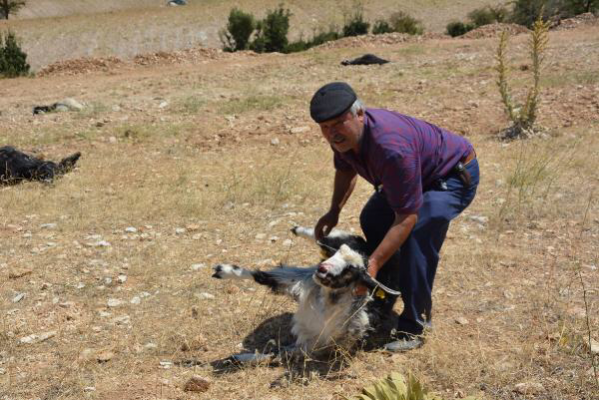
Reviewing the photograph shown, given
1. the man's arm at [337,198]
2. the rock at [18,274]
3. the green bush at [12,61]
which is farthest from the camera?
the green bush at [12,61]

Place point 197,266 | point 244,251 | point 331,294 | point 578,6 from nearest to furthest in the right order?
point 331,294 < point 197,266 < point 244,251 < point 578,6

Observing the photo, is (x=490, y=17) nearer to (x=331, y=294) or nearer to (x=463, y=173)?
(x=463, y=173)

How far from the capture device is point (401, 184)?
112 inches

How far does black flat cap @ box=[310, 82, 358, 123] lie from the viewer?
281 centimetres

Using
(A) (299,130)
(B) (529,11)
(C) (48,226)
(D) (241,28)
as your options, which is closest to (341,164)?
(C) (48,226)

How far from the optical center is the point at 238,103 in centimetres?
1002

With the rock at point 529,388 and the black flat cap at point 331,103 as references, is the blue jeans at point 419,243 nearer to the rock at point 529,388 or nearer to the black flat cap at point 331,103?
the rock at point 529,388

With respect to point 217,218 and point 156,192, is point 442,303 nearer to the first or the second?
point 217,218

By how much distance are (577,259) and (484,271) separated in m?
0.64

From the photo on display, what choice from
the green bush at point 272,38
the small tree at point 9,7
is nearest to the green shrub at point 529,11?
the green bush at point 272,38

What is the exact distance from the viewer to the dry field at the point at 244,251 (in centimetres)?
312

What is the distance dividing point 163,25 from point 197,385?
33463 millimetres

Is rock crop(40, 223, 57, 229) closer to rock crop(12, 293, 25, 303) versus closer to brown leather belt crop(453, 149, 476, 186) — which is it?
rock crop(12, 293, 25, 303)

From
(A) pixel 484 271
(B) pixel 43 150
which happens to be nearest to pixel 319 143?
(B) pixel 43 150
